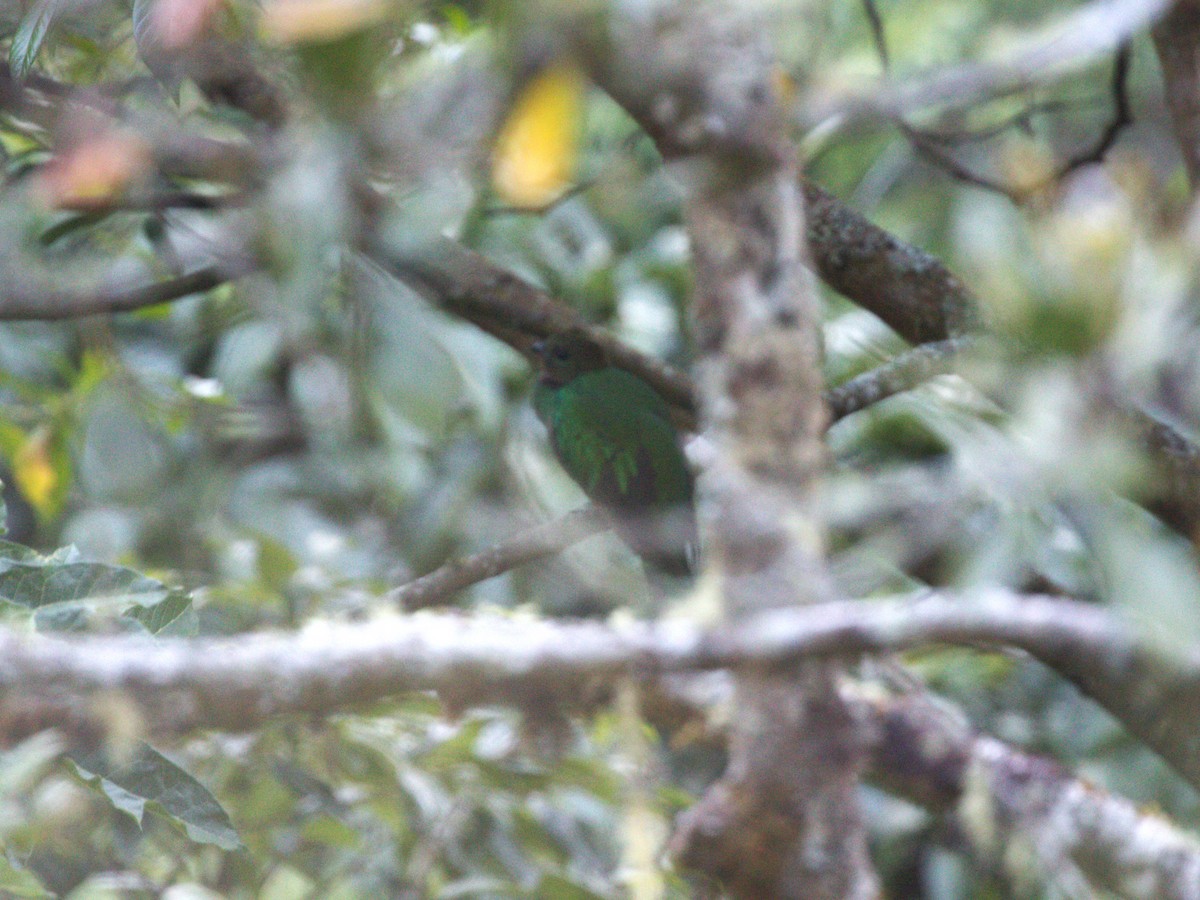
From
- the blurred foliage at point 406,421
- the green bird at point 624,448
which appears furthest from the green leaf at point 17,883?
the green bird at point 624,448

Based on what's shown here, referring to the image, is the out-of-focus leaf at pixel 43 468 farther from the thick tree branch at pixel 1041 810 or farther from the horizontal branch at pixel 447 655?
the horizontal branch at pixel 447 655

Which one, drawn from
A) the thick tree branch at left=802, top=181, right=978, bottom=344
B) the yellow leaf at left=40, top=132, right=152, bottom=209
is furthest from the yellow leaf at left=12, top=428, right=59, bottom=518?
the thick tree branch at left=802, top=181, right=978, bottom=344

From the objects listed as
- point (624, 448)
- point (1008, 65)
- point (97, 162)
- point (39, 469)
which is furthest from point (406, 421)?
point (624, 448)

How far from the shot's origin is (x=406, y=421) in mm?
942

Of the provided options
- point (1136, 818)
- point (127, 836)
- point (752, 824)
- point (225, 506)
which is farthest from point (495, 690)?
point (225, 506)

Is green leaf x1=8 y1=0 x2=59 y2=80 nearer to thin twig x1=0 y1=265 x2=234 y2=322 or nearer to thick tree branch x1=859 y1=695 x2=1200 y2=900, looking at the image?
thin twig x1=0 y1=265 x2=234 y2=322

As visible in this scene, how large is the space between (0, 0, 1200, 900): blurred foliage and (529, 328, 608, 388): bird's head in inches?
6.5

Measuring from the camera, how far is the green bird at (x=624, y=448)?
110 inches

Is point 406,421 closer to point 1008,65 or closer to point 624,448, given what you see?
point 1008,65

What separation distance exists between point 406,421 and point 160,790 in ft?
1.82

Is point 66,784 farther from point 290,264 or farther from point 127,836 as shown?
point 290,264

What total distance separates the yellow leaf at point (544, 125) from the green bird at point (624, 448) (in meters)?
1.86

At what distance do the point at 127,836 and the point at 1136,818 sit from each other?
3.95ft

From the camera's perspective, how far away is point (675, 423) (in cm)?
279
